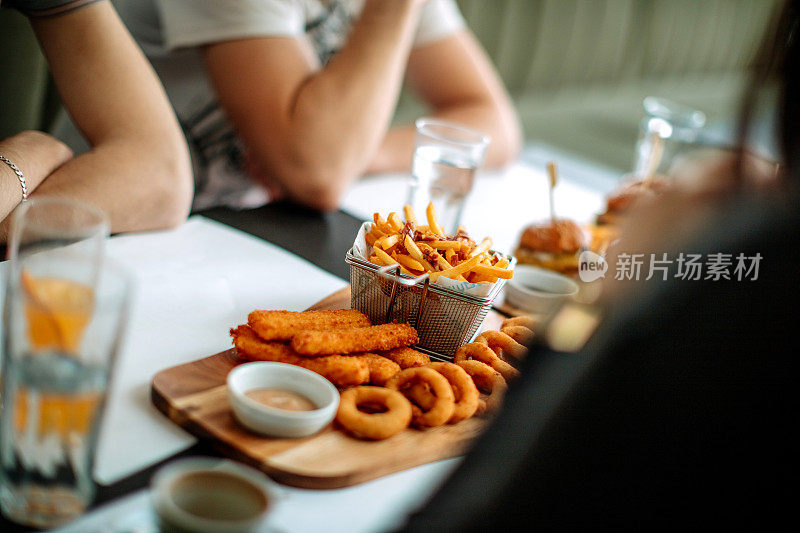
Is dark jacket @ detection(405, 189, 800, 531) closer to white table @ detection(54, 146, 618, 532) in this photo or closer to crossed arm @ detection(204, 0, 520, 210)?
white table @ detection(54, 146, 618, 532)

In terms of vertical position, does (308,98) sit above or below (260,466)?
above

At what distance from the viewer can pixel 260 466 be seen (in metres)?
0.74

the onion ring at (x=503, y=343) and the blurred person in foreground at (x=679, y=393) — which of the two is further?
the onion ring at (x=503, y=343)

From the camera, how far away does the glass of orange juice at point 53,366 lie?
0.59 metres

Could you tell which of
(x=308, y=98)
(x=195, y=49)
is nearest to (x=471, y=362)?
(x=308, y=98)

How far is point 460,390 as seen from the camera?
0.90 m

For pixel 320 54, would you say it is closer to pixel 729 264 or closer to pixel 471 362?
pixel 471 362

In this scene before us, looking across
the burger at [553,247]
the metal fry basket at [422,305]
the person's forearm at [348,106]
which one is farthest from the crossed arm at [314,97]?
the metal fry basket at [422,305]

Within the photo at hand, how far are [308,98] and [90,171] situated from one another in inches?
21.3

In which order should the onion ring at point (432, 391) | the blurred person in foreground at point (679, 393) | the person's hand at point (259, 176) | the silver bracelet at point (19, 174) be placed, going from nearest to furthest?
the blurred person in foreground at point (679, 393) < the onion ring at point (432, 391) < the silver bracelet at point (19, 174) < the person's hand at point (259, 176)

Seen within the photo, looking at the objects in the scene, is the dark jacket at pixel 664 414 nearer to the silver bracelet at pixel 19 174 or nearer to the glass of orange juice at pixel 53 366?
the glass of orange juice at pixel 53 366

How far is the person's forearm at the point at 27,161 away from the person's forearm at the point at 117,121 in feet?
0.09

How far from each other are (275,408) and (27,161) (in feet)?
2.08

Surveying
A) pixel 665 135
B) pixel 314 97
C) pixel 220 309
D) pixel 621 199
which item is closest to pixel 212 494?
pixel 220 309
